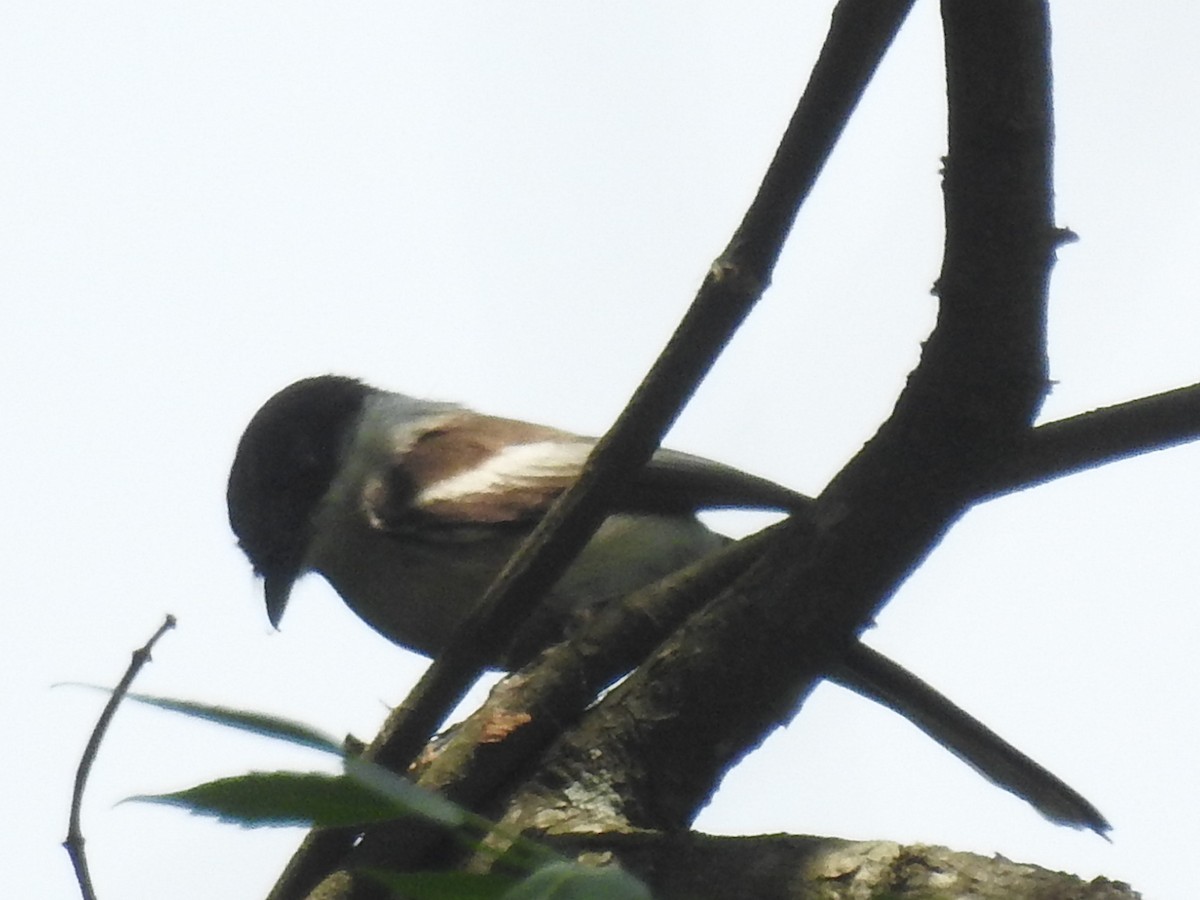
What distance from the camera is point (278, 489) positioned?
5578mm

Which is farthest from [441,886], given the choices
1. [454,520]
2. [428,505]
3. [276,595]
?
[276,595]

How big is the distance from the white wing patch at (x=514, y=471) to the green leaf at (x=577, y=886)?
3.77m

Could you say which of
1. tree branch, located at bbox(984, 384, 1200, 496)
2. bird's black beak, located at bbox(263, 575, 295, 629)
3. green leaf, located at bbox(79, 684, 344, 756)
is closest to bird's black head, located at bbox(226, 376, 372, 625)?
bird's black beak, located at bbox(263, 575, 295, 629)

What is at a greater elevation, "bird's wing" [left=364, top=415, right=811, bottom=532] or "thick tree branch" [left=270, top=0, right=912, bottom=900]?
"bird's wing" [left=364, top=415, right=811, bottom=532]

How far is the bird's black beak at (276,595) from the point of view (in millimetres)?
5555

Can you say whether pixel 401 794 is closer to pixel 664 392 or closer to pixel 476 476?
pixel 664 392

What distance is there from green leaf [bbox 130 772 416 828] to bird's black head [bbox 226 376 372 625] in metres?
4.55

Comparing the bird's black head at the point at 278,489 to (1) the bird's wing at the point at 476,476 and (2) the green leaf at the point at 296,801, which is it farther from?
(2) the green leaf at the point at 296,801

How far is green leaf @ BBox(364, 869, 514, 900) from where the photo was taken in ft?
3.13

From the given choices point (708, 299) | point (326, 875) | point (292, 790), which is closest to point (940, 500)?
point (708, 299)

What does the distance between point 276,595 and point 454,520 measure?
3.81 ft

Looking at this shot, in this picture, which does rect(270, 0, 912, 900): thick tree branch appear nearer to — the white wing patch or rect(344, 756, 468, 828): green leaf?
rect(344, 756, 468, 828): green leaf

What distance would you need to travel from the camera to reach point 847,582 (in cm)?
299

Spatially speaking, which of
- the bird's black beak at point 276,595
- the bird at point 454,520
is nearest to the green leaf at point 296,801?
the bird at point 454,520
